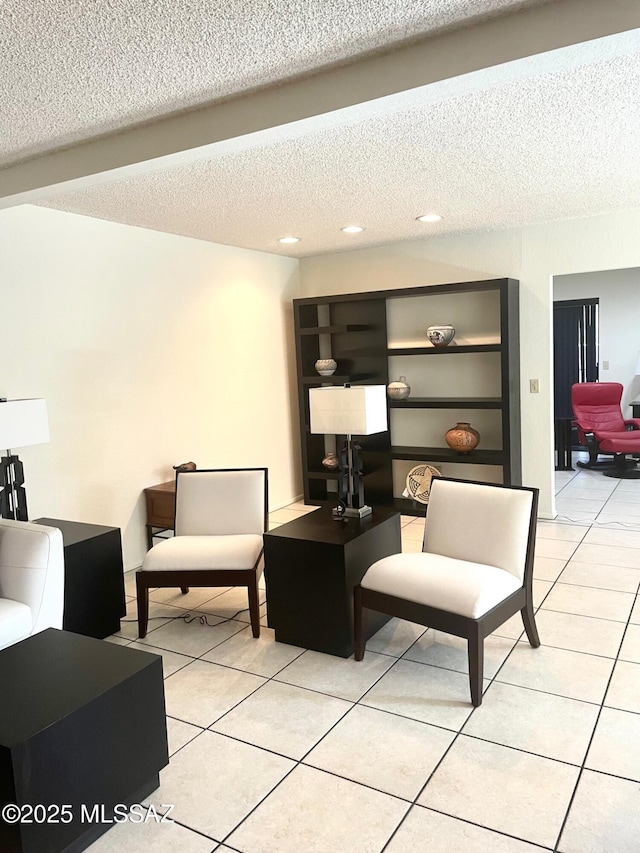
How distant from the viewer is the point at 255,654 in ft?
10.4

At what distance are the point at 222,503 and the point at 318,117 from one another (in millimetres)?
2291

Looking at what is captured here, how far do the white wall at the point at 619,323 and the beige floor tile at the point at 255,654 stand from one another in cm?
662

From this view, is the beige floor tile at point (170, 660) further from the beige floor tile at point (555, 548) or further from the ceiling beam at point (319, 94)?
the beige floor tile at point (555, 548)

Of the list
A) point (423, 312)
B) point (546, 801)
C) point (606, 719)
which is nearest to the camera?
point (546, 801)

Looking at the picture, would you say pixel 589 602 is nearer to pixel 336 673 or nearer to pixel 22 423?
pixel 336 673

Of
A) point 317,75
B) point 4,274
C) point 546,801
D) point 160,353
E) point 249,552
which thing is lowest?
point 546,801

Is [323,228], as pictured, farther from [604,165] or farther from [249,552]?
[249,552]

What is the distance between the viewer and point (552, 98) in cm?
253

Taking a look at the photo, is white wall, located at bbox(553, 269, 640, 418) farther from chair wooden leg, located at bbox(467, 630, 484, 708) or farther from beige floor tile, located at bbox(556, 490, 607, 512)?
chair wooden leg, located at bbox(467, 630, 484, 708)

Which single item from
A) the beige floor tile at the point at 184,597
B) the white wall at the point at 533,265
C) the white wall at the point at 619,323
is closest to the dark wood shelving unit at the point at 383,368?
the white wall at the point at 533,265

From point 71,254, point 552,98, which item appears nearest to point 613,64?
point 552,98

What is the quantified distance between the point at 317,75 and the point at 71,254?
248 cm

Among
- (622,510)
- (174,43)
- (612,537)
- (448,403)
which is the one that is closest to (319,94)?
(174,43)

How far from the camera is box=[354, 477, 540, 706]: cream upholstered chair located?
2.69m
